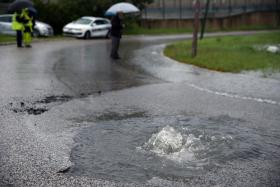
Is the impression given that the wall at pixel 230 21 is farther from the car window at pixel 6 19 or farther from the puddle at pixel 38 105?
the puddle at pixel 38 105

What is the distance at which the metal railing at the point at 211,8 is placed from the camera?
167 ft

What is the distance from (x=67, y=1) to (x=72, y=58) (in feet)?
68.5

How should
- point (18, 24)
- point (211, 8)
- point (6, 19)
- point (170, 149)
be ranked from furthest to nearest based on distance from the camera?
1. point (211, 8)
2. point (6, 19)
3. point (18, 24)
4. point (170, 149)

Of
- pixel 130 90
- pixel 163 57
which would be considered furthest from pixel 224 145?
pixel 163 57

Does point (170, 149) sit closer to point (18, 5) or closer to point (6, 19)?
point (18, 5)

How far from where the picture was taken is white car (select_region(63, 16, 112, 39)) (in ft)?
105

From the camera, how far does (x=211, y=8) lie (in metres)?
55.1

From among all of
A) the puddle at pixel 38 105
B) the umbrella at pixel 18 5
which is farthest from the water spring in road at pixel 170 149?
the umbrella at pixel 18 5

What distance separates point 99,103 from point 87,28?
2275cm

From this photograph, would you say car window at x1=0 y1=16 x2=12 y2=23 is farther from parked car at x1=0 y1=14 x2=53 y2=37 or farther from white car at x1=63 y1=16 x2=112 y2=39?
white car at x1=63 y1=16 x2=112 y2=39

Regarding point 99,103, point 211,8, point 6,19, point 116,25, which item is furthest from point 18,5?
point 211,8

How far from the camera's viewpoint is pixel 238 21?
5678 cm

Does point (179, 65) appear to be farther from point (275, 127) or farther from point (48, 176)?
point (48, 176)

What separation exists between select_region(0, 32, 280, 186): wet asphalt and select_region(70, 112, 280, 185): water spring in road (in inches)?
3.2
